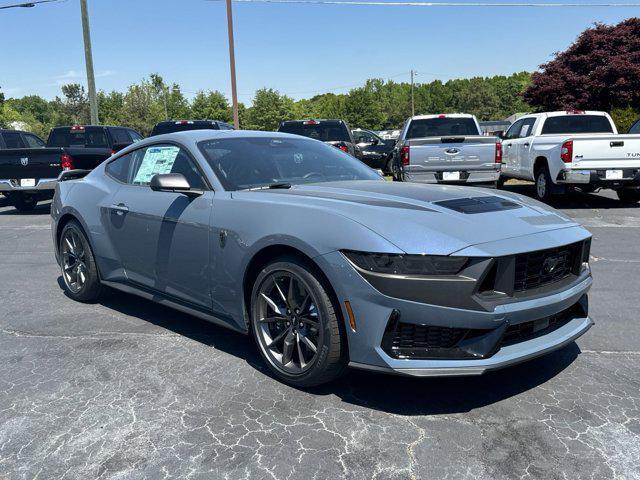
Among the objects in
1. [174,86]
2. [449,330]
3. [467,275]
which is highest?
[174,86]

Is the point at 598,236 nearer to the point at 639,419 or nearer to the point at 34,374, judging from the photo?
the point at 639,419

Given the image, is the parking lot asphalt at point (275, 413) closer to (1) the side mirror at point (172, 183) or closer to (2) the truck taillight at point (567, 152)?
(1) the side mirror at point (172, 183)

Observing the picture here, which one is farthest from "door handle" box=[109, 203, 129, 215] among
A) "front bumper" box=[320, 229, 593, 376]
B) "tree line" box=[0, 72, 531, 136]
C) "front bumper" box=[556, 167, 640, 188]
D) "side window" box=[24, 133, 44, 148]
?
"tree line" box=[0, 72, 531, 136]

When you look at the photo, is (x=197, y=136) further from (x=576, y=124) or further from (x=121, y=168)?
(x=576, y=124)

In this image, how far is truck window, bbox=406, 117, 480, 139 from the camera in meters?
12.7

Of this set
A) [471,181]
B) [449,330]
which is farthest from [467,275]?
[471,181]

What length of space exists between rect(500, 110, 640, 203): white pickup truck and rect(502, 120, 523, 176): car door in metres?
→ 0.09

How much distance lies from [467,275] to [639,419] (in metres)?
1.18

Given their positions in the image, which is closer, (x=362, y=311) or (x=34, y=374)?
(x=362, y=311)

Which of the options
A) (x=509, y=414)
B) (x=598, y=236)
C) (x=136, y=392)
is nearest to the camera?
(x=509, y=414)

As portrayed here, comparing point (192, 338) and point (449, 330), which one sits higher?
point (449, 330)

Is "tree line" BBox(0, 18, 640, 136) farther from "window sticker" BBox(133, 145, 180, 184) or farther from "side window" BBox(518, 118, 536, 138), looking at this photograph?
"window sticker" BBox(133, 145, 180, 184)

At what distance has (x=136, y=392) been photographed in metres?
3.36

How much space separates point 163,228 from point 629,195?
34.7ft
